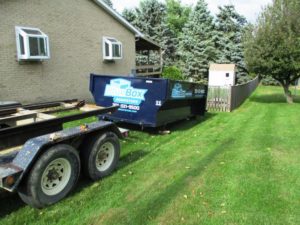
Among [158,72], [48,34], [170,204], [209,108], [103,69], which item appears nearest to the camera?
[170,204]

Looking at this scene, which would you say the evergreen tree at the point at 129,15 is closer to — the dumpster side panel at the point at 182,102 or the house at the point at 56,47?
the house at the point at 56,47

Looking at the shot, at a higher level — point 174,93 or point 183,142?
point 174,93

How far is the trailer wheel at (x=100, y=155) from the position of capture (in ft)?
14.8

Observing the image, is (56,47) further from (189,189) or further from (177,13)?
(177,13)

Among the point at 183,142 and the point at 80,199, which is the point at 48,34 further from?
the point at 80,199

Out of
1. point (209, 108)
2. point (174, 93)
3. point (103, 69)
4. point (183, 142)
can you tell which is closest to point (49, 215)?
point (183, 142)

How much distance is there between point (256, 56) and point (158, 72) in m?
7.49

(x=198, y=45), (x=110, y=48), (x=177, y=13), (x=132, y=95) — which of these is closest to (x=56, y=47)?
(x=110, y=48)

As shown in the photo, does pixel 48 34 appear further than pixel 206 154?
Yes

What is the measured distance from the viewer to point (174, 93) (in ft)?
25.6

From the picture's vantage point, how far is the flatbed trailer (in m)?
3.54

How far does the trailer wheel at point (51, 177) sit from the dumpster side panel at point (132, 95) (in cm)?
364

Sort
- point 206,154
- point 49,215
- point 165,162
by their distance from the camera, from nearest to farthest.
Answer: point 49,215, point 165,162, point 206,154

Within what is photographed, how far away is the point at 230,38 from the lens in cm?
3616
